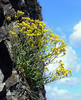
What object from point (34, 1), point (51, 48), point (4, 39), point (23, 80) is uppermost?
point (34, 1)

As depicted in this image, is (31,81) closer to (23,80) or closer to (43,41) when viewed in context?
(23,80)

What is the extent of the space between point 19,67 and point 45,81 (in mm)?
1665

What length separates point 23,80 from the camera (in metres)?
9.42

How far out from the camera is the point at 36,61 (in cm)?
967

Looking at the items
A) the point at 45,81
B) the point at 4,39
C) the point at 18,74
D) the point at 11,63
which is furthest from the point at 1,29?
the point at 45,81

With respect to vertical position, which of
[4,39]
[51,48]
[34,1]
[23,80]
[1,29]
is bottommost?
[23,80]

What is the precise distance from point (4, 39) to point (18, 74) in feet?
7.06

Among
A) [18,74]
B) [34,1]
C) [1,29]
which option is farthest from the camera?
[34,1]

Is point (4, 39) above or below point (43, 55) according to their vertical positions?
above

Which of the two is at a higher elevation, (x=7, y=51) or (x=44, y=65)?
(x=7, y=51)

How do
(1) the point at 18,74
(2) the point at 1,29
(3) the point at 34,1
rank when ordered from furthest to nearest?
(3) the point at 34,1, (2) the point at 1,29, (1) the point at 18,74

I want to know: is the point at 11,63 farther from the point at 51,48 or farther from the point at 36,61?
the point at 51,48

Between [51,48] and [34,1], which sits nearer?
[51,48]

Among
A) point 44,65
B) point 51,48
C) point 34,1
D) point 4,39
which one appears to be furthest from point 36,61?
point 34,1
